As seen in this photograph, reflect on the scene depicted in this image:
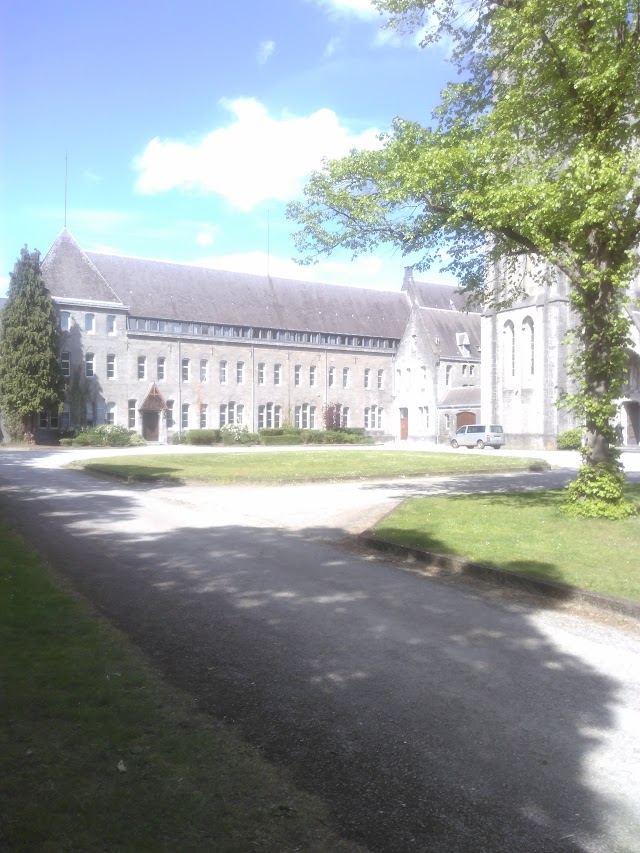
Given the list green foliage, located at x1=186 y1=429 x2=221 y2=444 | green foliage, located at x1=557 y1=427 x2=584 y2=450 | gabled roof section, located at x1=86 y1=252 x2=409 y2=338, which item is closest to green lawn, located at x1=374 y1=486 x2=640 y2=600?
green foliage, located at x1=557 y1=427 x2=584 y2=450

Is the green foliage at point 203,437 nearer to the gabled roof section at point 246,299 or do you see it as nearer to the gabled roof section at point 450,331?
the gabled roof section at point 246,299

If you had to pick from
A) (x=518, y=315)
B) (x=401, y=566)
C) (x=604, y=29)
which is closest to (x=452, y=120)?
(x=604, y=29)

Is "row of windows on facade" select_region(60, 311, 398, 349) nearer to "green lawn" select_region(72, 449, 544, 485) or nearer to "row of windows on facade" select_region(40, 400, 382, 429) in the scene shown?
"row of windows on facade" select_region(40, 400, 382, 429)

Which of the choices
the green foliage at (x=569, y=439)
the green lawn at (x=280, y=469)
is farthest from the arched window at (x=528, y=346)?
the green lawn at (x=280, y=469)

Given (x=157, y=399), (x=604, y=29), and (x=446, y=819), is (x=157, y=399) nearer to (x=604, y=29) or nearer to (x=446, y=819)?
(x=604, y=29)

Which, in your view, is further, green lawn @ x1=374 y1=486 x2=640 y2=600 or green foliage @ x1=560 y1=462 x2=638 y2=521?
green foliage @ x1=560 y1=462 x2=638 y2=521

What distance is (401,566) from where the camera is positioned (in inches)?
407

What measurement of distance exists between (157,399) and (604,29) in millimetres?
52934

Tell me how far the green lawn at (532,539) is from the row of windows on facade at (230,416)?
47.4 meters

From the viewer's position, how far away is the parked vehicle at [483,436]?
53344 mm

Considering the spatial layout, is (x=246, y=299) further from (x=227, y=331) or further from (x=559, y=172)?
(x=559, y=172)

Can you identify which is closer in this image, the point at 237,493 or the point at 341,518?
the point at 341,518

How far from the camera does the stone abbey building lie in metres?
54.1

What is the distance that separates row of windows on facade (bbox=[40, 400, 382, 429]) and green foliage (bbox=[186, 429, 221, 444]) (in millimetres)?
5224
